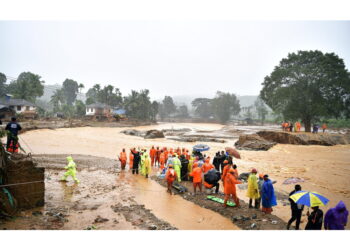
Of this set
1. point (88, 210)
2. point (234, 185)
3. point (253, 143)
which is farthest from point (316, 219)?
point (253, 143)

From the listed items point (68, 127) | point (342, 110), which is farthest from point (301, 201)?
point (68, 127)

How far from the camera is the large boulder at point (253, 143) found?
22.8m

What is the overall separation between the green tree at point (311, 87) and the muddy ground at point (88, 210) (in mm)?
25111

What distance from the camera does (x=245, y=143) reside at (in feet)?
79.9

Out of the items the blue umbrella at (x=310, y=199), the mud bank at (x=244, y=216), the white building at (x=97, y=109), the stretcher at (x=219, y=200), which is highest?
the white building at (x=97, y=109)

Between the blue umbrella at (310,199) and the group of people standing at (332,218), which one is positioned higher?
the blue umbrella at (310,199)

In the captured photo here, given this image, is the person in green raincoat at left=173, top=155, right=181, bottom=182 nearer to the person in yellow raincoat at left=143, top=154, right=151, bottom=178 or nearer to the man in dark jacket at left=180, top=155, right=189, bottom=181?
the man in dark jacket at left=180, top=155, right=189, bottom=181

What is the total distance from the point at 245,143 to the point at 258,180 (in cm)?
1760

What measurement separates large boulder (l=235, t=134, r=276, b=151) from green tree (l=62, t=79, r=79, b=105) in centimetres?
9883

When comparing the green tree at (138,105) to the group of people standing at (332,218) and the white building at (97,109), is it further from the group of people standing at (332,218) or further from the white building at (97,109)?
the group of people standing at (332,218)

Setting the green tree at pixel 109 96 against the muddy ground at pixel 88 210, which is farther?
the green tree at pixel 109 96

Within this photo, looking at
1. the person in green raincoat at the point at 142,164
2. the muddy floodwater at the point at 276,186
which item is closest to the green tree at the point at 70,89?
the muddy floodwater at the point at 276,186

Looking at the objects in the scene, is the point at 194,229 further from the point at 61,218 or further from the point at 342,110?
the point at 342,110

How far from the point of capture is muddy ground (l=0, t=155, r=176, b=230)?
587 centimetres
